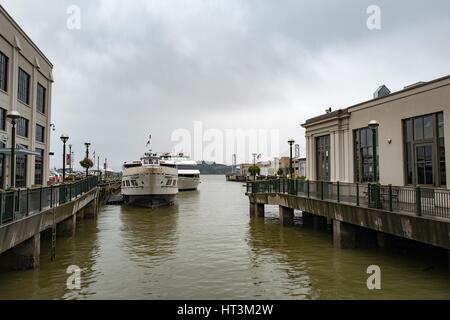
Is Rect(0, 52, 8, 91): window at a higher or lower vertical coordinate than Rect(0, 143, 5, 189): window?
higher

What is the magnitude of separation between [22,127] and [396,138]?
23.0 meters

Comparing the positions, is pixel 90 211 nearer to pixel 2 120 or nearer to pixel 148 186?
pixel 148 186

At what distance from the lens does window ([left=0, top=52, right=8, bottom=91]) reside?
21.7 meters

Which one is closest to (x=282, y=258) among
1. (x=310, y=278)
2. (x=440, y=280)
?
(x=310, y=278)

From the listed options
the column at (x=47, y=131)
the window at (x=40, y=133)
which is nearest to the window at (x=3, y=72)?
the window at (x=40, y=133)

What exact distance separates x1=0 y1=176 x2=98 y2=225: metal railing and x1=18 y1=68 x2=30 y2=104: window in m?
9.50

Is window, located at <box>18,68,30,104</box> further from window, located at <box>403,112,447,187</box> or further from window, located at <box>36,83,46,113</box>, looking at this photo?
window, located at <box>403,112,447,187</box>

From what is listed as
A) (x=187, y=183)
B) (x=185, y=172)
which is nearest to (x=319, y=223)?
(x=187, y=183)

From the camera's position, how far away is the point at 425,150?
15.4 m

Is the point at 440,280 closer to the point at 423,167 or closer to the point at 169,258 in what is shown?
the point at 423,167

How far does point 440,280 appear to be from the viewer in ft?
36.0

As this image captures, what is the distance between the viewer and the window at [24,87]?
81.6 feet

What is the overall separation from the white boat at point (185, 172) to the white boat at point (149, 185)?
28.8m

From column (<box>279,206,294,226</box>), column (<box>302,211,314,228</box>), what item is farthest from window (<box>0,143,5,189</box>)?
A: column (<box>302,211,314,228</box>)
